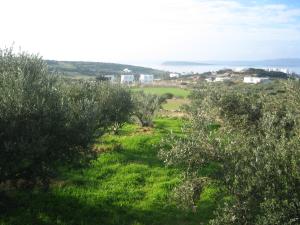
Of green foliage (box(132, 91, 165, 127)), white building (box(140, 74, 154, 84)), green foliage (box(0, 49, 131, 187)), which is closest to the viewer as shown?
green foliage (box(0, 49, 131, 187))

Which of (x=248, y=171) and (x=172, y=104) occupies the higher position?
(x=248, y=171)

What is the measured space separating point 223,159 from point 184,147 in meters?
1.36

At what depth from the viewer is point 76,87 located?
28531 millimetres

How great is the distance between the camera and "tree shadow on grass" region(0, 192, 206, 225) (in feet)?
55.3

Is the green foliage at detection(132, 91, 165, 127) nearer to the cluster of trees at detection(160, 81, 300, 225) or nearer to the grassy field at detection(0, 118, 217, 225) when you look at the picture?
the grassy field at detection(0, 118, 217, 225)

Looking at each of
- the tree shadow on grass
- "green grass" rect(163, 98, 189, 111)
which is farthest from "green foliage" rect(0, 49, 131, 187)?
"green grass" rect(163, 98, 189, 111)

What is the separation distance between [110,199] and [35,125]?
21.4 feet

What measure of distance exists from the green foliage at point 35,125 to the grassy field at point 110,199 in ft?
6.47

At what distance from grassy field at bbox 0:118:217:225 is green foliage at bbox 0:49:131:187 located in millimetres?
1971

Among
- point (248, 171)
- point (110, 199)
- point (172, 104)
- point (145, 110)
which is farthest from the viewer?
point (172, 104)

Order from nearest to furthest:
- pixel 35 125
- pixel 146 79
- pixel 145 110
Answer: pixel 35 125, pixel 145 110, pixel 146 79

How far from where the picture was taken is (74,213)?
17688 millimetres

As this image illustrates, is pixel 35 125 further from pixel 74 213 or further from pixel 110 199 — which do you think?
pixel 110 199

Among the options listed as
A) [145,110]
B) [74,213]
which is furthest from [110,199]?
[145,110]
